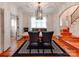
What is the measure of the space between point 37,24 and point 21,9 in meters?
0.32

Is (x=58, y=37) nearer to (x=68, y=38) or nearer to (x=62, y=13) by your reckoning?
(x=68, y=38)

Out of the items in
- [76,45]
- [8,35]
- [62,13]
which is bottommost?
[76,45]

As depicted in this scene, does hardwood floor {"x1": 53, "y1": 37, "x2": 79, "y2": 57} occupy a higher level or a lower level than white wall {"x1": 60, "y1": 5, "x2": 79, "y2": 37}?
lower

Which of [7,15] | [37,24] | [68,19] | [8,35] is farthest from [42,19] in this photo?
[7,15]

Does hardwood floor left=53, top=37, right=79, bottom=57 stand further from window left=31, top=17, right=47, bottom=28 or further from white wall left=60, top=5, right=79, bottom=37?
window left=31, top=17, right=47, bottom=28

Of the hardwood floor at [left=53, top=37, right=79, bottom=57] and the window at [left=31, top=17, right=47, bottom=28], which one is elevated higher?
the window at [left=31, top=17, right=47, bottom=28]

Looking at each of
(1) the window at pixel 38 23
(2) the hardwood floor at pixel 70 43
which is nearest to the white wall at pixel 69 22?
(2) the hardwood floor at pixel 70 43

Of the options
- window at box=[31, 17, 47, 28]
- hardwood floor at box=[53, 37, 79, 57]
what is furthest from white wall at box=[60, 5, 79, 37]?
window at box=[31, 17, 47, 28]

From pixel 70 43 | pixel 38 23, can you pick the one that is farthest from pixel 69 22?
pixel 38 23

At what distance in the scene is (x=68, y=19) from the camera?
211 centimetres

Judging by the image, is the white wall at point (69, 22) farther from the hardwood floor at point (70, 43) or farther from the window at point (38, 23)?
the window at point (38, 23)

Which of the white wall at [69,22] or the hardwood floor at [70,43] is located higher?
the white wall at [69,22]

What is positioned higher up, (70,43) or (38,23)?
(38,23)

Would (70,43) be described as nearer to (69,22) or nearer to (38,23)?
(69,22)
